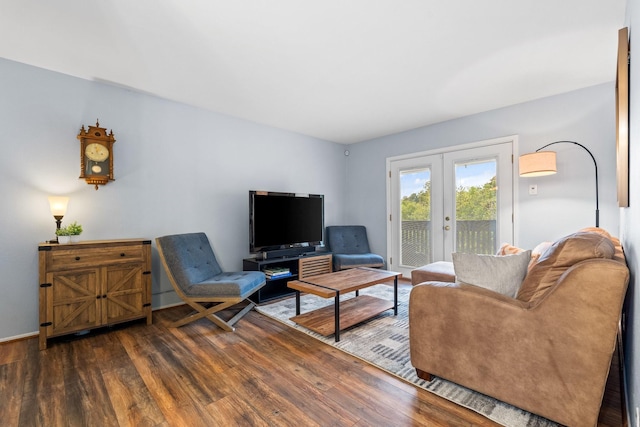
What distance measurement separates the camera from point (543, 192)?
3439mm

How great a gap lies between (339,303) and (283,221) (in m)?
1.57

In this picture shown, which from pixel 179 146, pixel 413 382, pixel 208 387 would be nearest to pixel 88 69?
pixel 179 146

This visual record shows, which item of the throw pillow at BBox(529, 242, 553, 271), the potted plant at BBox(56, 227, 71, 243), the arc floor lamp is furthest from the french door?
the potted plant at BBox(56, 227, 71, 243)

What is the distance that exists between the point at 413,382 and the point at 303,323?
45.5 inches

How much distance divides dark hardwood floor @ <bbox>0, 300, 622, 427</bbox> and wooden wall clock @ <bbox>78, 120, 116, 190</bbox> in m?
1.50

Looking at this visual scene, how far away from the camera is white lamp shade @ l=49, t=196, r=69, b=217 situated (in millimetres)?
2568

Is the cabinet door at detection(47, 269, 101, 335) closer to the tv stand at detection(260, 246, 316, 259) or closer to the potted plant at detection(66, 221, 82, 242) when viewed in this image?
the potted plant at detection(66, 221, 82, 242)

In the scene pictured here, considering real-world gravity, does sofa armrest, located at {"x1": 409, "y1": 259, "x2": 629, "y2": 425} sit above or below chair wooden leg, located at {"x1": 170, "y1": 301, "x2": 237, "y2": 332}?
above

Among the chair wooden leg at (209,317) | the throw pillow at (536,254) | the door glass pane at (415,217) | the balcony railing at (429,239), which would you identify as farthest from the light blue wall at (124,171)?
the throw pillow at (536,254)

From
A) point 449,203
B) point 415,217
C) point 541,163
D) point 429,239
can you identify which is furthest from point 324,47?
point 429,239

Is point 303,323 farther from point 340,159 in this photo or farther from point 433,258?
point 340,159

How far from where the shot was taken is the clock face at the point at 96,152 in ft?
9.30

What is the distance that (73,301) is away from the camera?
97.0 inches

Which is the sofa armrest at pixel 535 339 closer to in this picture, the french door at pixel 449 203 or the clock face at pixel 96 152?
the french door at pixel 449 203
